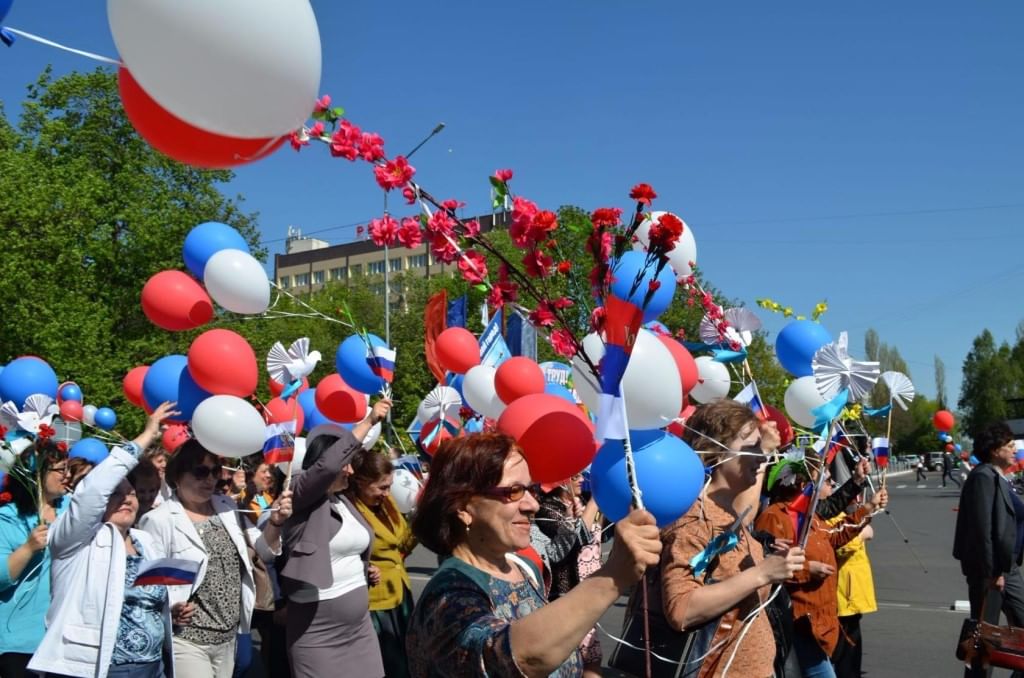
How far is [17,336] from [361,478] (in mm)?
15829

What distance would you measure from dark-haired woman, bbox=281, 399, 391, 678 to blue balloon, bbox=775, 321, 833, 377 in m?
2.44

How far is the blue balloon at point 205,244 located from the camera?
6.48 m

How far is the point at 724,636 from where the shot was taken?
3256mm

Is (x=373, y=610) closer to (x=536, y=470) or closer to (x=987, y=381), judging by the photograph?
(x=536, y=470)

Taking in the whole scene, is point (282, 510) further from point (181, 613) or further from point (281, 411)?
point (281, 411)

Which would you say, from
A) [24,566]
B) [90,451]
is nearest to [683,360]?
[24,566]

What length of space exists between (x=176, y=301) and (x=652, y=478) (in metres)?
4.68

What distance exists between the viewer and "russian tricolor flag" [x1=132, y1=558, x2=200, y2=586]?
3977 millimetres

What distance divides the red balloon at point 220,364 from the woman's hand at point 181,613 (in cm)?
203

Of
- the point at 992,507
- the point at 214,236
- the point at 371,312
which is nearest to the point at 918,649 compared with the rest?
the point at 992,507

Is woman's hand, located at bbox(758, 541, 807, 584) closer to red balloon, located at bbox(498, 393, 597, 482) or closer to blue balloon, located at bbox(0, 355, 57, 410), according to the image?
red balloon, located at bbox(498, 393, 597, 482)

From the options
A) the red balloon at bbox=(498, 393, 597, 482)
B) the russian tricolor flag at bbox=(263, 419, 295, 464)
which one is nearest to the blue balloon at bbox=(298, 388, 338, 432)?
the russian tricolor flag at bbox=(263, 419, 295, 464)

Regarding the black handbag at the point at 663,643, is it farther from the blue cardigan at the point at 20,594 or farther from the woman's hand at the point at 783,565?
the blue cardigan at the point at 20,594

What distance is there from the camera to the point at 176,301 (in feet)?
21.4
